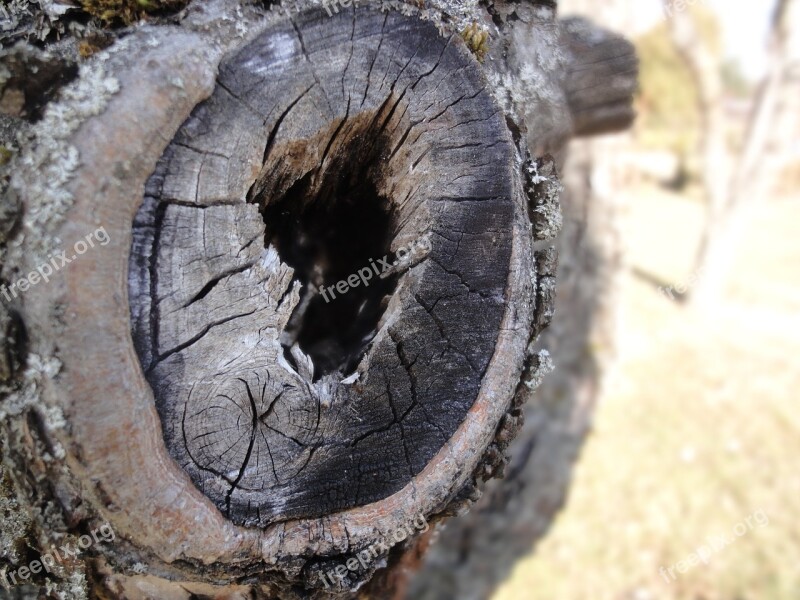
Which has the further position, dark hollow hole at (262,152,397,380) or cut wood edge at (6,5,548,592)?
dark hollow hole at (262,152,397,380)

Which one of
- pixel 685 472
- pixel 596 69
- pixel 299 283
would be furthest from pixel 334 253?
pixel 685 472

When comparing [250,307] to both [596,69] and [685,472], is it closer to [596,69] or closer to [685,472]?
[596,69]

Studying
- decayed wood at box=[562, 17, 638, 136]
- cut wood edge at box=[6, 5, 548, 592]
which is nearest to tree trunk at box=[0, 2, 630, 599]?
cut wood edge at box=[6, 5, 548, 592]

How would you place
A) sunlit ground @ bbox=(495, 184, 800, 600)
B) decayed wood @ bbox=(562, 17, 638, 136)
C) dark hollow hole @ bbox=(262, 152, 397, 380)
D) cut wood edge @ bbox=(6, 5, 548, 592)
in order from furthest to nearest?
sunlit ground @ bbox=(495, 184, 800, 600)
decayed wood @ bbox=(562, 17, 638, 136)
dark hollow hole @ bbox=(262, 152, 397, 380)
cut wood edge @ bbox=(6, 5, 548, 592)

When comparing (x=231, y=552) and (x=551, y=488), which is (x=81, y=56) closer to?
(x=231, y=552)

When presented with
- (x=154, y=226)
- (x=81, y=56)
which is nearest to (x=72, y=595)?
(x=154, y=226)

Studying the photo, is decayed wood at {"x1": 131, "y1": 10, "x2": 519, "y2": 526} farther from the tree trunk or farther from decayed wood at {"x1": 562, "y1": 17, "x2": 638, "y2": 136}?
decayed wood at {"x1": 562, "y1": 17, "x2": 638, "y2": 136}
